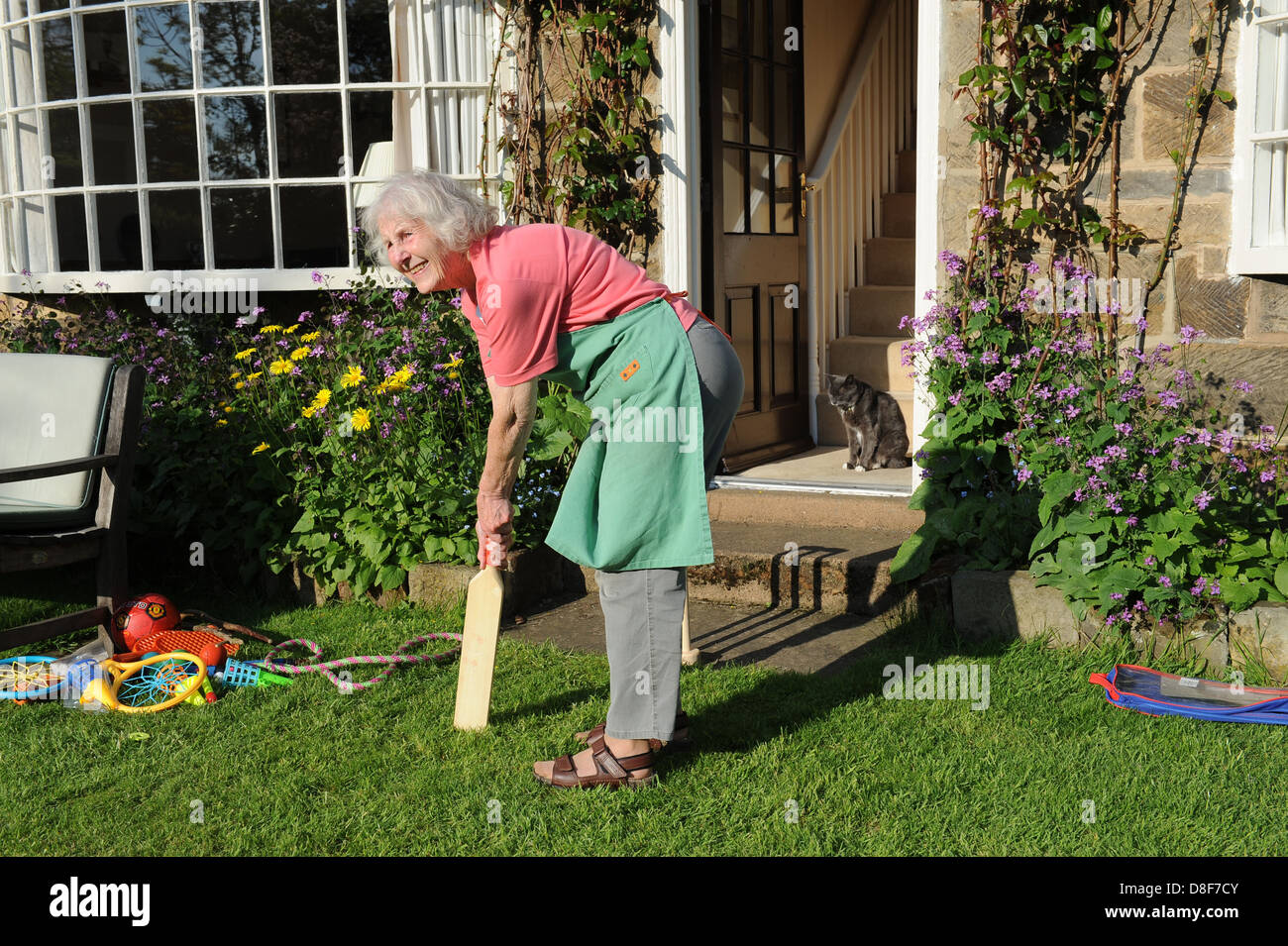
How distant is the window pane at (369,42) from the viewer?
5.81 metres

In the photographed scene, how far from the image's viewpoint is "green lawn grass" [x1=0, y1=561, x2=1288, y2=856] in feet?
9.27

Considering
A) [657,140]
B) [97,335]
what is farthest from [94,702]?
[657,140]

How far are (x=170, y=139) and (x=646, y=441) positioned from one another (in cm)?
424

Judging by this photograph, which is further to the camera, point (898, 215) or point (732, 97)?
point (898, 215)

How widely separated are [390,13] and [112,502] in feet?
9.56

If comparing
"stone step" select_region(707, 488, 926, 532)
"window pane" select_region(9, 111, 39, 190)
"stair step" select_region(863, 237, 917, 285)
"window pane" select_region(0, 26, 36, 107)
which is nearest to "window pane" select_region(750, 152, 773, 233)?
"stair step" select_region(863, 237, 917, 285)

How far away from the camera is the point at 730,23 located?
5816 millimetres

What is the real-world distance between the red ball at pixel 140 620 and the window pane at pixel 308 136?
2579 millimetres

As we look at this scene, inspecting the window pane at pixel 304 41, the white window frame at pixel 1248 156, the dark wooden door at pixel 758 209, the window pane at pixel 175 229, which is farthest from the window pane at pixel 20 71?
the white window frame at pixel 1248 156

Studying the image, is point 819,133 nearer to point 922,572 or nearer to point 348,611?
point 922,572

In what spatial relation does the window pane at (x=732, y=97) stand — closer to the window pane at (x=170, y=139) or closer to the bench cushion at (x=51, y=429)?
the window pane at (x=170, y=139)

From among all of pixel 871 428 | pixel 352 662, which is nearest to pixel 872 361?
pixel 871 428
